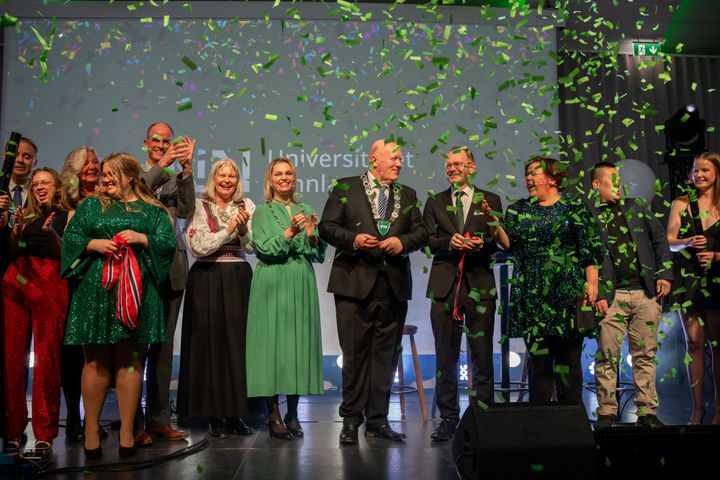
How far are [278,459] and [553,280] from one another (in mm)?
1671

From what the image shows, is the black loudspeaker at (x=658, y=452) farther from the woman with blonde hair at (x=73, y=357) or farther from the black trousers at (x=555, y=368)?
the woman with blonde hair at (x=73, y=357)

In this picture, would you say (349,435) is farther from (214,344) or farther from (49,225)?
(49,225)

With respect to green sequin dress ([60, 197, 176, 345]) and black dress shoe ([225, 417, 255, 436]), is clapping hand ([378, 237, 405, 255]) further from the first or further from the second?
black dress shoe ([225, 417, 255, 436])

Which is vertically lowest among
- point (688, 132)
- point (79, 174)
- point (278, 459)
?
point (278, 459)

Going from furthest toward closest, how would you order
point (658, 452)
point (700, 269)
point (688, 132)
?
point (688, 132) → point (700, 269) → point (658, 452)

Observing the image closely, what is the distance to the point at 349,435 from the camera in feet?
11.9

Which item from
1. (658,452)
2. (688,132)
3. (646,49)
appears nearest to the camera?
(658,452)

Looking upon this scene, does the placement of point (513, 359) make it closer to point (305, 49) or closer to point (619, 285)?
point (619, 285)

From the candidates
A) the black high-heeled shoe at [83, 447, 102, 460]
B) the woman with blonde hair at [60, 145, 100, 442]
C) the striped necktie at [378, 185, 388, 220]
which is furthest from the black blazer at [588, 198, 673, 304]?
the woman with blonde hair at [60, 145, 100, 442]

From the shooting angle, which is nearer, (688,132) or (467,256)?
(467,256)

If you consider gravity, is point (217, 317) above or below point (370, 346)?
above

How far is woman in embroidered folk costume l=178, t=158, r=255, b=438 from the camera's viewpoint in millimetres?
3859

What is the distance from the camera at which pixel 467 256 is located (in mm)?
3844

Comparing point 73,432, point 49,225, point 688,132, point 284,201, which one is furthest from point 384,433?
point 688,132
